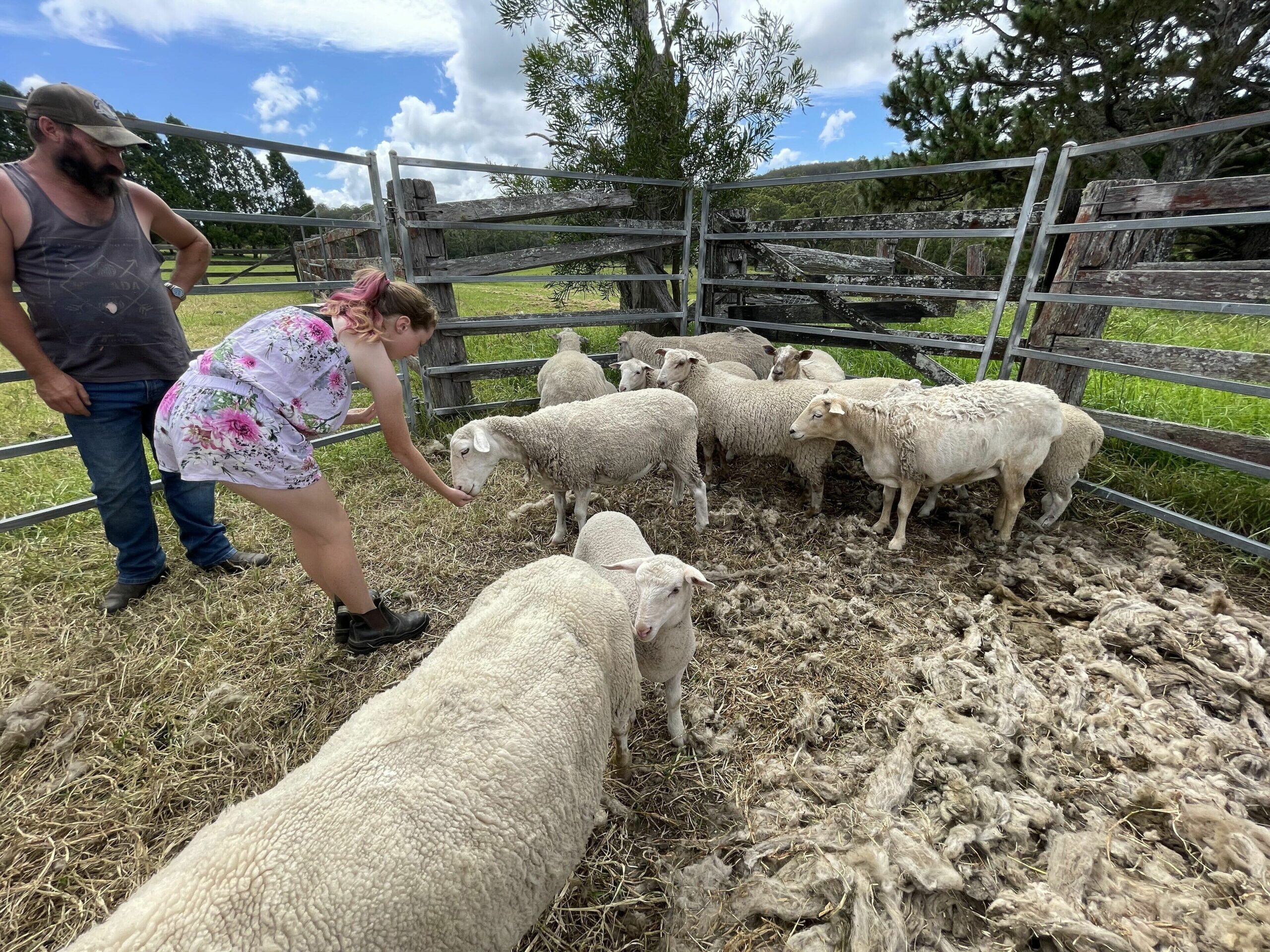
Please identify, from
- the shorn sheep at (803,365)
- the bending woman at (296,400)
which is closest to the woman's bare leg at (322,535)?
the bending woman at (296,400)

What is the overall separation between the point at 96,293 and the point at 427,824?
3466 millimetres

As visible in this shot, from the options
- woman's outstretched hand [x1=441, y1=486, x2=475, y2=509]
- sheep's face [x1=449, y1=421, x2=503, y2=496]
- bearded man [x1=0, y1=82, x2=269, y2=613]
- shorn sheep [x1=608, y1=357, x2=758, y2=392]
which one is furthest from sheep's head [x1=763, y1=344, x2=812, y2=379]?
bearded man [x1=0, y1=82, x2=269, y2=613]

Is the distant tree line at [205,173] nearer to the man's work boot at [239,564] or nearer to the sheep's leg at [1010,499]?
the man's work boot at [239,564]

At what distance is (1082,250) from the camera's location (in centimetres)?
426

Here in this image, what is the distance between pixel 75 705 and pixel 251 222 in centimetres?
383

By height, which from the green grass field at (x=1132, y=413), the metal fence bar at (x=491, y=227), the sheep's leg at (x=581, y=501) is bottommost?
the sheep's leg at (x=581, y=501)

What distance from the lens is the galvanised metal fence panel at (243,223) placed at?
3576mm

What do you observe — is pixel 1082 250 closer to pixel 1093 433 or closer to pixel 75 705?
pixel 1093 433

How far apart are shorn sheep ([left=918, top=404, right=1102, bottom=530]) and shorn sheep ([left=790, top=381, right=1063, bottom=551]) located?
5.4 inches

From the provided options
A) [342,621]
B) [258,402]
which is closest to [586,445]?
[342,621]

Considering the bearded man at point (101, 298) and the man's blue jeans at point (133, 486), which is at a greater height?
the bearded man at point (101, 298)

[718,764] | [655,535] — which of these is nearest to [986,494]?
[655,535]

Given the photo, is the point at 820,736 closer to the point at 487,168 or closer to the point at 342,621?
the point at 342,621

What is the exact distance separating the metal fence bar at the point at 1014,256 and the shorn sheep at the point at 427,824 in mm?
4917
